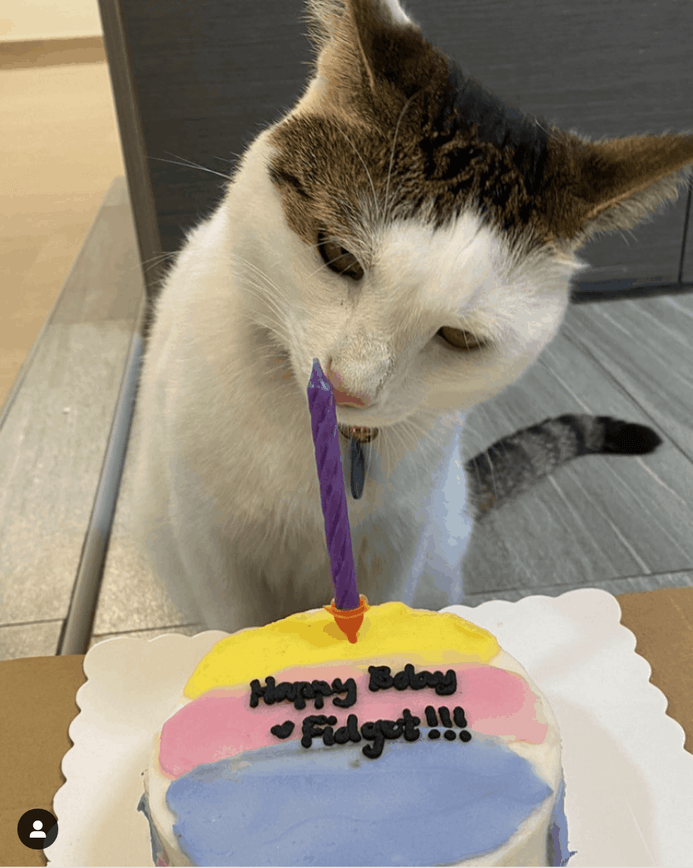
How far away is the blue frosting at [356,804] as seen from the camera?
0.45 meters

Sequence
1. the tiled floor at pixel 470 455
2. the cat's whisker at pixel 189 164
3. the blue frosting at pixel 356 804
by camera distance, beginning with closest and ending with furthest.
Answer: the blue frosting at pixel 356 804
the cat's whisker at pixel 189 164
the tiled floor at pixel 470 455

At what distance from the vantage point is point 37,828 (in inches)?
23.4

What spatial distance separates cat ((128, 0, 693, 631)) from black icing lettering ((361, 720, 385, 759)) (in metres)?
0.28

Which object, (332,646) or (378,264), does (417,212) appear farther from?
(332,646)

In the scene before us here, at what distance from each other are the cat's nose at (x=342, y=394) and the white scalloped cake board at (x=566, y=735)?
25 centimetres

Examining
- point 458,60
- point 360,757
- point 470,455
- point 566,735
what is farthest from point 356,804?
point 470,455

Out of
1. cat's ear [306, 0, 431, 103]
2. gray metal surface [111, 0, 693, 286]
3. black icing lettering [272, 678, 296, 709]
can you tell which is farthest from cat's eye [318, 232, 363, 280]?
black icing lettering [272, 678, 296, 709]

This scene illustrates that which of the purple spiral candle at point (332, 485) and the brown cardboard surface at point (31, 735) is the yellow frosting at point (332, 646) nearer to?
the purple spiral candle at point (332, 485)

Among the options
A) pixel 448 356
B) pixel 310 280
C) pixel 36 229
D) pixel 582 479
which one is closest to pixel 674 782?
pixel 448 356

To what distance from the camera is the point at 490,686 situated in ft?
1.79

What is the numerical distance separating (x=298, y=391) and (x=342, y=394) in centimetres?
20

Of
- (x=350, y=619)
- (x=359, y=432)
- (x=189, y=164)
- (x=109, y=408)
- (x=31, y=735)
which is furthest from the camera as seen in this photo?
(x=109, y=408)

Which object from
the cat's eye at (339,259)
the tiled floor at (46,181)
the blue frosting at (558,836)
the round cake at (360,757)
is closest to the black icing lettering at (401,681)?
the round cake at (360,757)

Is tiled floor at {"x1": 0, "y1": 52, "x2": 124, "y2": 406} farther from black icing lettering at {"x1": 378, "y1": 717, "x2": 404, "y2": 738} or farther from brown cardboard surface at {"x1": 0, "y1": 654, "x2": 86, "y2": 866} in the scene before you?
black icing lettering at {"x1": 378, "y1": 717, "x2": 404, "y2": 738}
